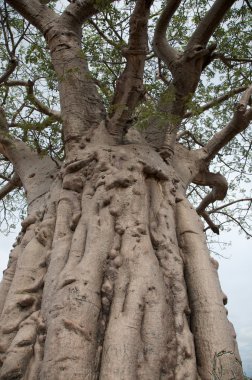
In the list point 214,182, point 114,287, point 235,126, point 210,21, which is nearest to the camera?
point 114,287

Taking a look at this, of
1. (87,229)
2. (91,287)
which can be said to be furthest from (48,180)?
(91,287)

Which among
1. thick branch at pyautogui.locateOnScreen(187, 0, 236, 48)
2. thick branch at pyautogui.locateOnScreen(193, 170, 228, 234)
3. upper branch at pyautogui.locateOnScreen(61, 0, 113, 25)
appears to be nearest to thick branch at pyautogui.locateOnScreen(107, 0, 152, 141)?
thick branch at pyautogui.locateOnScreen(187, 0, 236, 48)

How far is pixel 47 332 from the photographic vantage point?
2033mm

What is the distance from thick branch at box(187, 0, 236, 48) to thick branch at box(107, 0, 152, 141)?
78 centimetres

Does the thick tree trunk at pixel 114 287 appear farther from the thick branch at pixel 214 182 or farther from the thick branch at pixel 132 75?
the thick branch at pixel 214 182

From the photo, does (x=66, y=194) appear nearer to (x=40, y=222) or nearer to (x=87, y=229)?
(x=40, y=222)

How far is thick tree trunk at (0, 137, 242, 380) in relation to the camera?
1956 mm

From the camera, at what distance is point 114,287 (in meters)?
2.26

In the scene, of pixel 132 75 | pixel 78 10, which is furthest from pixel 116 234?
pixel 78 10

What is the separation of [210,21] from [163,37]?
913 millimetres

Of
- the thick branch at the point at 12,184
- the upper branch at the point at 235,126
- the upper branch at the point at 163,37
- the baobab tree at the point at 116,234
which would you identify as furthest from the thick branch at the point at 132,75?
the thick branch at the point at 12,184

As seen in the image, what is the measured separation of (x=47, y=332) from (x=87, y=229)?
778 millimetres

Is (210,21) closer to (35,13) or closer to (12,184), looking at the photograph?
(35,13)

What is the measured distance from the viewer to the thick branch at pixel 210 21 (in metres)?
3.52
